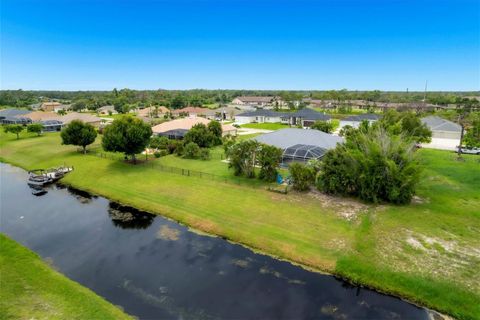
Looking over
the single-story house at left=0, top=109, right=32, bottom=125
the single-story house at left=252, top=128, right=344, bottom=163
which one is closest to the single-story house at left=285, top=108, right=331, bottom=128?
the single-story house at left=252, top=128, right=344, bottom=163

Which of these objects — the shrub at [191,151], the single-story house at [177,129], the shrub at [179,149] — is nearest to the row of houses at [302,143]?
the shrub at [191,151]

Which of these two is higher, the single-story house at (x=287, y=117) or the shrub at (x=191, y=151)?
the single-story house at (x=287, y=117)

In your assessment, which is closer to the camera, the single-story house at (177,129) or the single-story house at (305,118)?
the single-story house at (177,129)

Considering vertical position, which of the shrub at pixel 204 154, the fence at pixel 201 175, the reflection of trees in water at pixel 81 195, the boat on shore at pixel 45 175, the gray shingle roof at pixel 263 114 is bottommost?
the reflection of trees in water at pixel 81 195

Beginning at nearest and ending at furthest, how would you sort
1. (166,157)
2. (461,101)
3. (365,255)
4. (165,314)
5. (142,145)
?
1. (165,314)
2. (365,255)
3. (142,145)
4. (166,157)
5. (461,101)

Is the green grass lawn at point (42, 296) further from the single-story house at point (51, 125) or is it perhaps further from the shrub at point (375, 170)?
the single-story house at point (51, 125)

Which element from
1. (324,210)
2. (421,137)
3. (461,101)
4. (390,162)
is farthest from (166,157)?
(461,101)

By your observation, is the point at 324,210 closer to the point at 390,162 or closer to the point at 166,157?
the point at 390,162
